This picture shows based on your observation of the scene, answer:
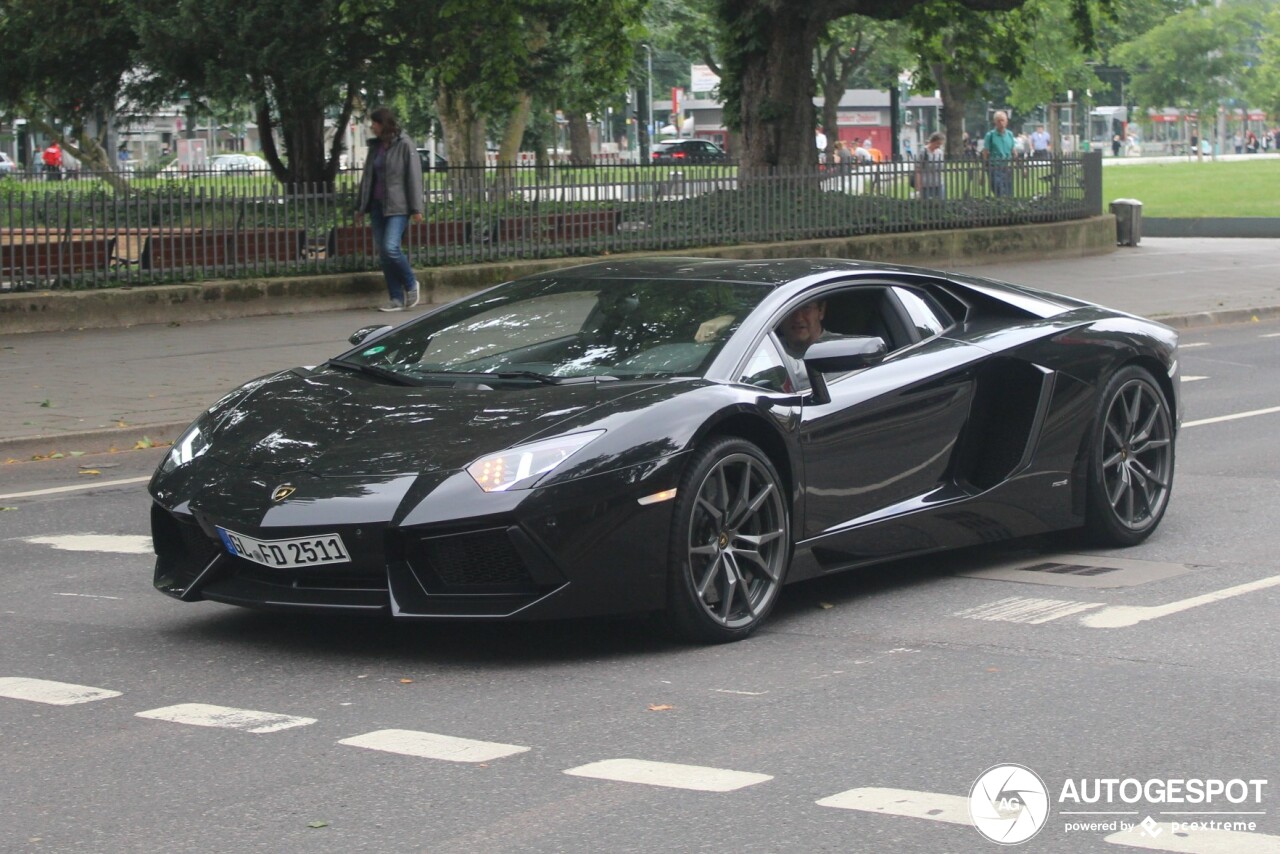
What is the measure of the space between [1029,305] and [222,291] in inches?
486

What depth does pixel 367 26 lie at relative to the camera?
22.8 meters

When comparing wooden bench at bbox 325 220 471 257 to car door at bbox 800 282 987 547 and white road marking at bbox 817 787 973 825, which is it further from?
white road marking at bbox 817 787 973 825

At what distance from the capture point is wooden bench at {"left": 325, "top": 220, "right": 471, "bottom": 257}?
1992cm

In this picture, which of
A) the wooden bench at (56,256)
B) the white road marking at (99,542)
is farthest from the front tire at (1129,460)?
the wooden bench at (56,256)

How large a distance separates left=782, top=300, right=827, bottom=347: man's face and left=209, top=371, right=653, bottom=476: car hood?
0.75 metres

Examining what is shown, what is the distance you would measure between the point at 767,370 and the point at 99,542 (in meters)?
3.41

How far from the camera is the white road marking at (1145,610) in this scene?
6.52 meters

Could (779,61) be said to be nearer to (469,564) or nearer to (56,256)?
→ (56,256)

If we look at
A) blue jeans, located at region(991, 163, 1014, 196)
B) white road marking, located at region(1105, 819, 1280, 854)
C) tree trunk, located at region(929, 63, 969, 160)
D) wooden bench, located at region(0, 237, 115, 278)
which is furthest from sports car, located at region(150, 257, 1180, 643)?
tree trunk, located at region(929, 63, 969, 160)

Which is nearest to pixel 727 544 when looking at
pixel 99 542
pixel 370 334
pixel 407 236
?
pixel 370 334

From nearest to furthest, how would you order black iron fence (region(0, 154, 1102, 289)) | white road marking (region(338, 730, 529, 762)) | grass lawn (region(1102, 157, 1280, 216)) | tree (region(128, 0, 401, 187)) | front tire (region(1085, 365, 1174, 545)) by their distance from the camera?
white road marking (region(338, 730, 529, 762))
front tire (region(1085, 365, 1174, 545))
black iron fence (region(0, 154, 1102, 289))
tree (region(128, 0, 401, 187))
grass lawn (region(1102, 157, 1280, 216))

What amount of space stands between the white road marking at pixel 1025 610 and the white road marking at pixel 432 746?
89.6 inches

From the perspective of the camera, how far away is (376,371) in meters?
6.91

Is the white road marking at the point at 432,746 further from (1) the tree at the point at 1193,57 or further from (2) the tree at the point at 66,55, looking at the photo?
(1) the tree at the point at 1193,57
